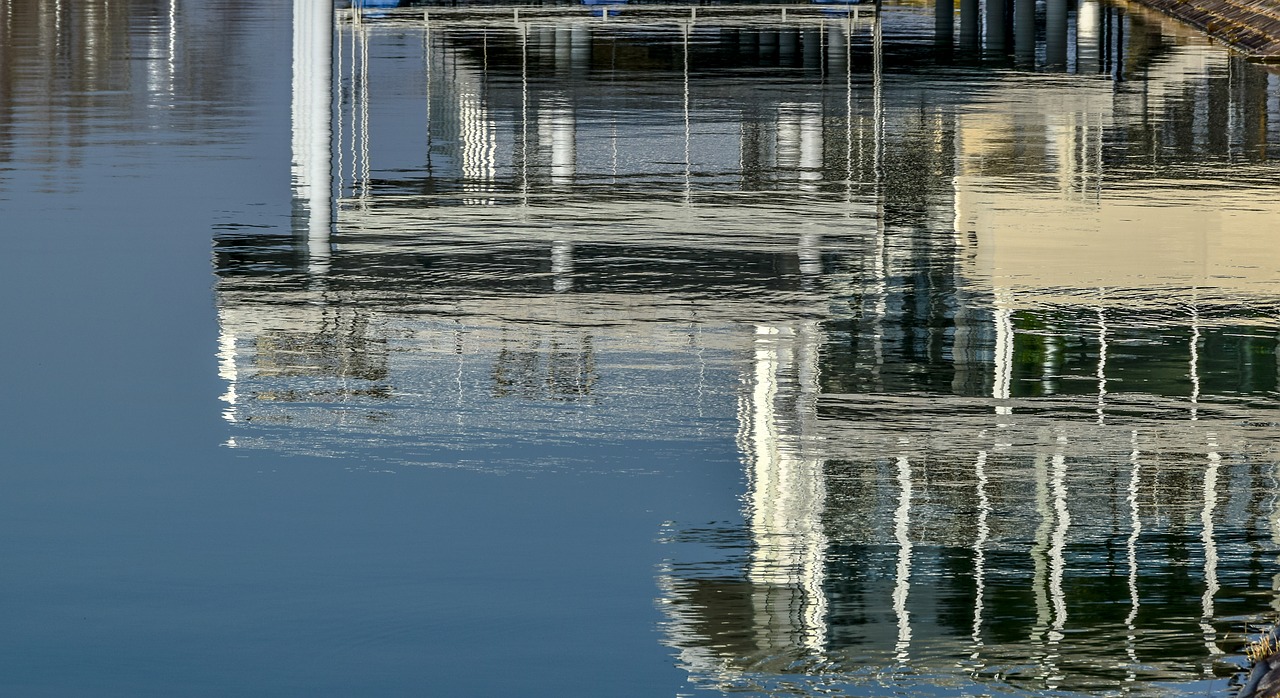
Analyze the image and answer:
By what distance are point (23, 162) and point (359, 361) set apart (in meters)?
11.4

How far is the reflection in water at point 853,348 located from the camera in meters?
8.41

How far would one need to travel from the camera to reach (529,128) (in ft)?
85.9

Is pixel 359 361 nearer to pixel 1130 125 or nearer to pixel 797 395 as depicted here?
pixel 797 395

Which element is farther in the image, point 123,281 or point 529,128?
point 529,128

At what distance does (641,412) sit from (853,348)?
1.95 m

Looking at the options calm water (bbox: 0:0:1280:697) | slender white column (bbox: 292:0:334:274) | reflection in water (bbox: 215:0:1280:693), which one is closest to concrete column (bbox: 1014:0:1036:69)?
reflection in water (bbox: 215:0:1280:693)

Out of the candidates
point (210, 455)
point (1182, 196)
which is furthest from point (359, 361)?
point (1182, 196)

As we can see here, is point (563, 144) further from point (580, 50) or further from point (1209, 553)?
point (580, 50)

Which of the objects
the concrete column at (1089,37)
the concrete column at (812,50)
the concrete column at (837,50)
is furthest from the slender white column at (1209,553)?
the concrete column at (1089,37)

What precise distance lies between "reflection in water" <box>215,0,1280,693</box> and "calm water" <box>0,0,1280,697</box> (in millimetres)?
38

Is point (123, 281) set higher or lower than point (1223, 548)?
higher

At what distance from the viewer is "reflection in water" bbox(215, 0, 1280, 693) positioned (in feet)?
27.6

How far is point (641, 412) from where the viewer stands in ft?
38.4

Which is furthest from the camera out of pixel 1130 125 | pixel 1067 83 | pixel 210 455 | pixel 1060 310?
pixel 1067 83
